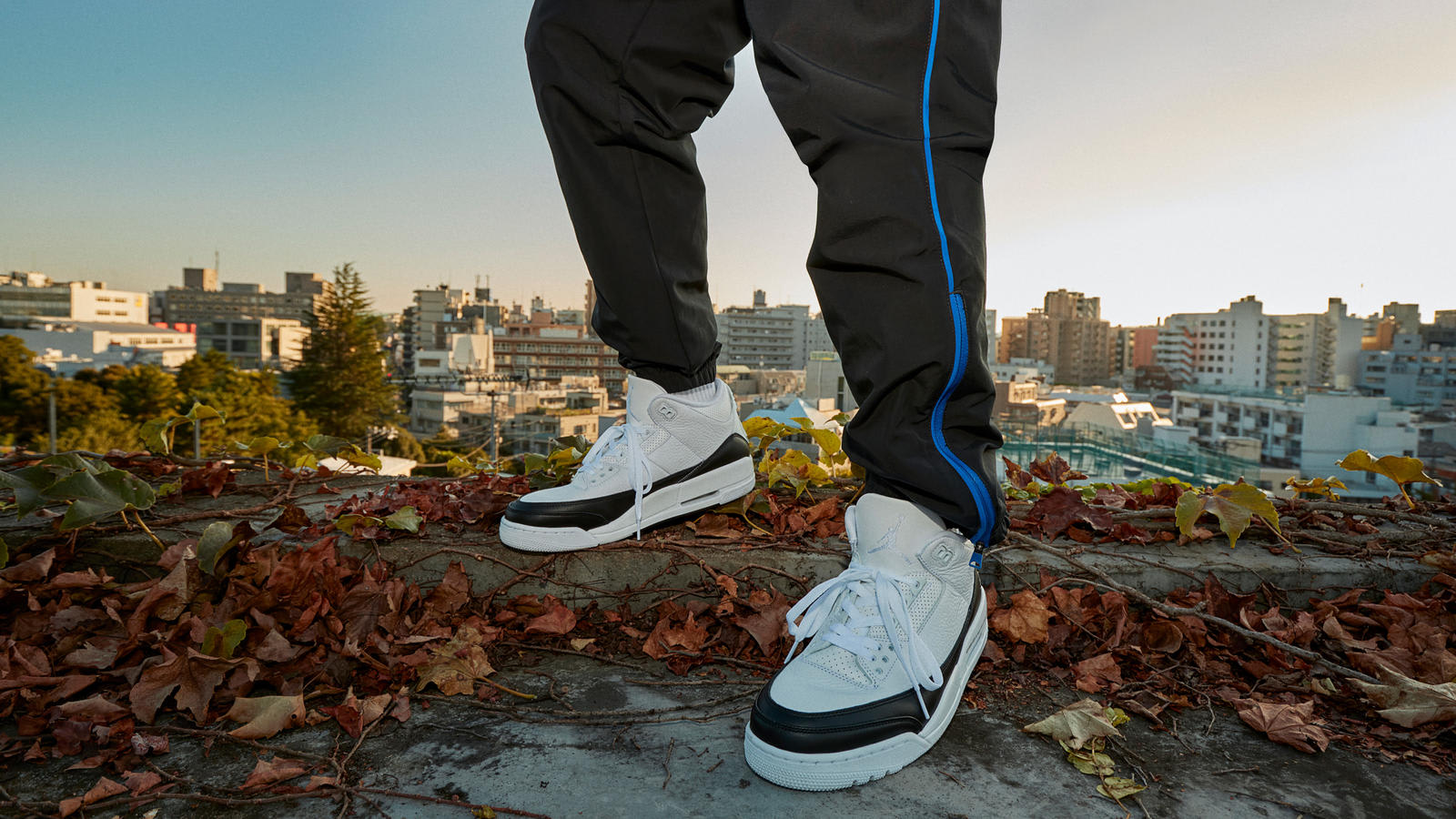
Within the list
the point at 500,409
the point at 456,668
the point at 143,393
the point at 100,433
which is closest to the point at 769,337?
the point at 500,409

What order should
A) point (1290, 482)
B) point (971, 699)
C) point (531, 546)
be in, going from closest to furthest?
point (971, 699)
point (531, 546)
point (1290, 482)

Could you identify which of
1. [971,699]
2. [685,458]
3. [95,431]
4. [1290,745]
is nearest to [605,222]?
[685,458]

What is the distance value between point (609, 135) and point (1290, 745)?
1193 millimetres

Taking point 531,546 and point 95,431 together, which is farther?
point 95,431

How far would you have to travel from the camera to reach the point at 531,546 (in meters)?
1.11

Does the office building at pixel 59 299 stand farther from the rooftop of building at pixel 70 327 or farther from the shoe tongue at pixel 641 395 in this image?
the shoe tongue at pixel 641 395

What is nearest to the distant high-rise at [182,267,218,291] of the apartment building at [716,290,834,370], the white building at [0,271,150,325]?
the white building at [0,271,150,325]

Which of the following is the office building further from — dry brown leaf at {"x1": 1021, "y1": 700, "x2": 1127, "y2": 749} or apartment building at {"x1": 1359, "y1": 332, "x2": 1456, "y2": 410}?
apartment building at {"x1": 1359, "y1": 332, "x2": 1456, "y2": 410}

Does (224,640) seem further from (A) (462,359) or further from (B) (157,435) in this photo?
(A) (462,359)

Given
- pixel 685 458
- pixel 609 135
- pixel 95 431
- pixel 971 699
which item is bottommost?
pixel 95 431

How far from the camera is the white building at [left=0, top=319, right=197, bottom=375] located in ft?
111

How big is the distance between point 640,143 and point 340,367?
33.8 meters

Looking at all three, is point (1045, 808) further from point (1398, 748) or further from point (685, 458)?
point (685, 458)

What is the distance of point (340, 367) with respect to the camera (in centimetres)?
3066
